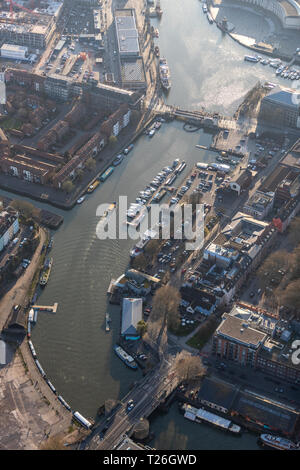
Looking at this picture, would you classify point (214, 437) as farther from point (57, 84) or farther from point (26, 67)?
point (26, 67)

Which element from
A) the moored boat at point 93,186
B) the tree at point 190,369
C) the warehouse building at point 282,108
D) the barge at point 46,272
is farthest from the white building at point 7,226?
the warehouse building at point 282,108

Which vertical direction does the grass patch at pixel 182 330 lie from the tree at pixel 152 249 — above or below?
below

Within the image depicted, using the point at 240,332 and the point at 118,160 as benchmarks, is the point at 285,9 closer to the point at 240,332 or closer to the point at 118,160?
the point at 118,160

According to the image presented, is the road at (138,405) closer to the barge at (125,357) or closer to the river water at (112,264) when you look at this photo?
the river water at (112,264)

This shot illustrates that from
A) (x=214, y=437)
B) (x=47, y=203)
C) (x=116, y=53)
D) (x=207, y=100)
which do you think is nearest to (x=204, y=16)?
(x=116, y=53)

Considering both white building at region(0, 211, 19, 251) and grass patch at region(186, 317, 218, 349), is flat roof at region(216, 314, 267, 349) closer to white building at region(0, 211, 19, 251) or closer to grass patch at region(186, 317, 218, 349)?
grass patch at region(186, 317, 218, 349)

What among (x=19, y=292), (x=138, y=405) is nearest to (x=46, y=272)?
(x=19, y=292)

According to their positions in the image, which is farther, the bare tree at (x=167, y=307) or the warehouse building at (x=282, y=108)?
the warehouse building at (x=282, y=108)
